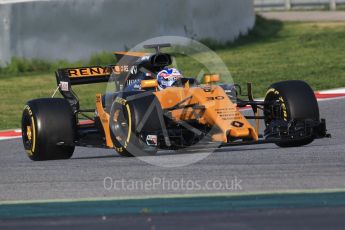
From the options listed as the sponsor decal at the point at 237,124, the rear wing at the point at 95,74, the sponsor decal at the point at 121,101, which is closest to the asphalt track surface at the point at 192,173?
the sponsor decal at the point at 237,124

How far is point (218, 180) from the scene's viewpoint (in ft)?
27.0

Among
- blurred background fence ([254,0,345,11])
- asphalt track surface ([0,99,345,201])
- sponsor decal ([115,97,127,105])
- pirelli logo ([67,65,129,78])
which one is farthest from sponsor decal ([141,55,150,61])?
blurred background fence ([254,0,345,11])

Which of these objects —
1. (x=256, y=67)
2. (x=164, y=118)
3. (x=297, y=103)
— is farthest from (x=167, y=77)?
(x=256, y=67)

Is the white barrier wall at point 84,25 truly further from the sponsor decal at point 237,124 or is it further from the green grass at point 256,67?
the sponsor decal at point 237,124

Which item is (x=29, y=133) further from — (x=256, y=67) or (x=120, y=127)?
(x=256, y=67)

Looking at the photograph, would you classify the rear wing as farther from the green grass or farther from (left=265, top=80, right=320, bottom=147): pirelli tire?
the green grass

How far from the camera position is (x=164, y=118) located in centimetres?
1030

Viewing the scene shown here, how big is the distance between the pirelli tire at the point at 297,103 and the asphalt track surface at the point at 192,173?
1.03 feet

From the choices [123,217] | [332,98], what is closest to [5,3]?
[332,98]

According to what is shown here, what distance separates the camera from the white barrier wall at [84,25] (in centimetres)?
2030

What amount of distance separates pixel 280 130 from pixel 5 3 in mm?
11270

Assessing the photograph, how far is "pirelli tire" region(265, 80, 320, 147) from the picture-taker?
34.1 ft

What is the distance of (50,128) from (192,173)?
2520 millimetres

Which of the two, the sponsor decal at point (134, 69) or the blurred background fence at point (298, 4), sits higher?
the sponsor decal at point (134, 69)
